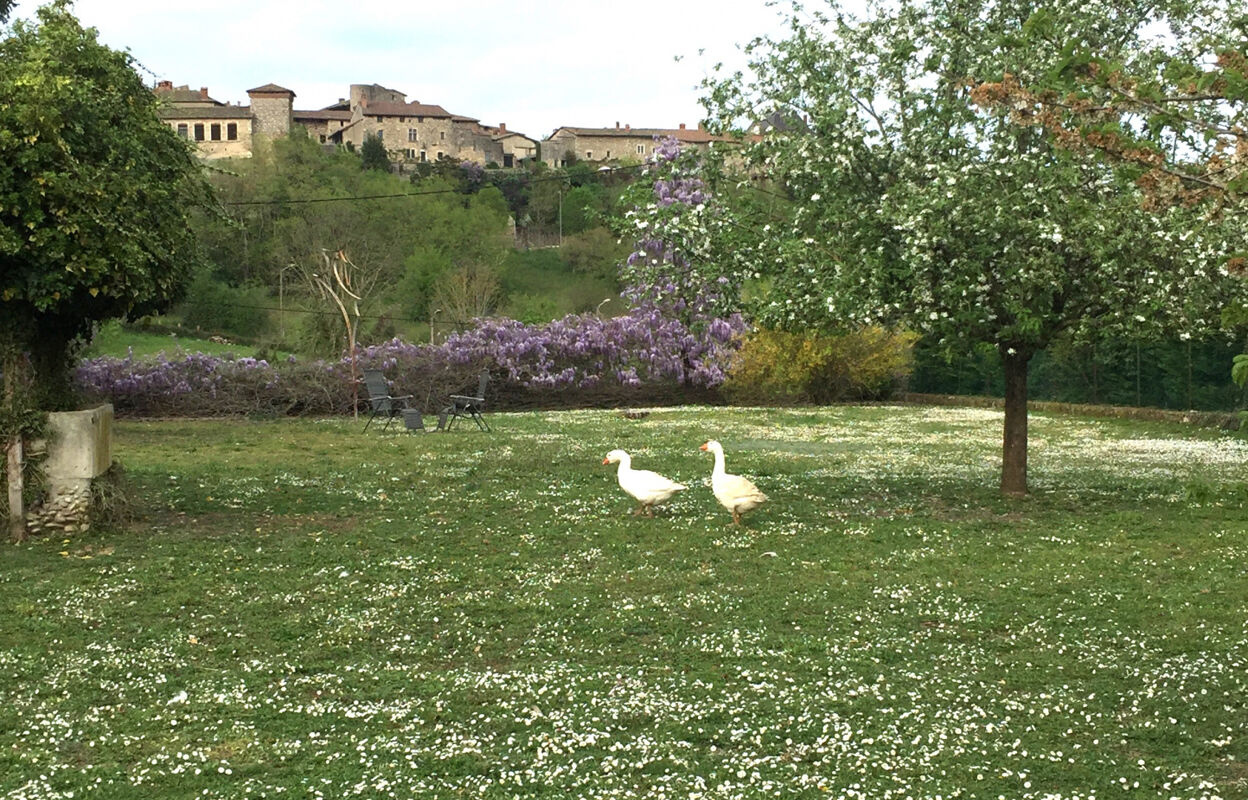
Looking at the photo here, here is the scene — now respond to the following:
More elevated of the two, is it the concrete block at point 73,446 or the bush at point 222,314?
the bush at point 222,314

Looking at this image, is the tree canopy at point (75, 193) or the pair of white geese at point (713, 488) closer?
the tree canopy at point (75, 193)

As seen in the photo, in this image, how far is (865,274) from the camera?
39.9 ft

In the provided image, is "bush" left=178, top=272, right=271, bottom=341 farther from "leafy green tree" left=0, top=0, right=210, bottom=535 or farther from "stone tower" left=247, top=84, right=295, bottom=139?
"stone tower" left=247, top=84, right=295, bottom=139

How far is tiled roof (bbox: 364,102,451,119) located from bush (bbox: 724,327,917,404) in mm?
117200

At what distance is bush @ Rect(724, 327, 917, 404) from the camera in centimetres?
3356

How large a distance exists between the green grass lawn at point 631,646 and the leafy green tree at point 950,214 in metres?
2.27

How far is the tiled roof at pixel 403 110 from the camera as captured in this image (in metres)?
142

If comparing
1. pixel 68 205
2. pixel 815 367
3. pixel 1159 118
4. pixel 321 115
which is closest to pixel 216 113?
pixel 321 115

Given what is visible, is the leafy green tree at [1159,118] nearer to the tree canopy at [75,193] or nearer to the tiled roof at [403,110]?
the tree canopy at [75,193]

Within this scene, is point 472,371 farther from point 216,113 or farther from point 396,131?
point 396,131

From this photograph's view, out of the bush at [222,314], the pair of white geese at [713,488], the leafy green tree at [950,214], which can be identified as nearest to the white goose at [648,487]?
the pair of white geese at [713,488]

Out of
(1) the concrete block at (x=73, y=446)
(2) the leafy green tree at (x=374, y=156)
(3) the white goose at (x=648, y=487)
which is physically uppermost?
(2) the leafy green tree at (x=374, y=156)

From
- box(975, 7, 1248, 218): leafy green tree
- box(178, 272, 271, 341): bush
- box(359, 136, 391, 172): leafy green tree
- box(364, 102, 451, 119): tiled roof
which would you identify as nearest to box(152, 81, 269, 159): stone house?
box(359, 136, 391, 172): leafy green tree

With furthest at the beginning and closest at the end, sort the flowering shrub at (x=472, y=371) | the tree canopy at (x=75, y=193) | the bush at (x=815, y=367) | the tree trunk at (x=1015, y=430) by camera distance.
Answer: the bush at (x=815, y=367) → the flowering shrub at (x=472, y=371) → the tree trunk at (x=1015, y=430) → the tree canopy at (x=75, y=193)
